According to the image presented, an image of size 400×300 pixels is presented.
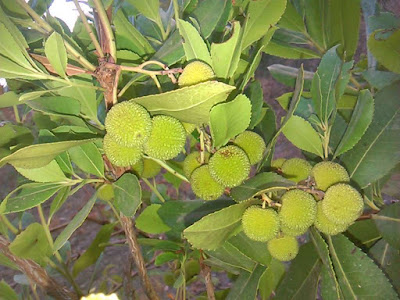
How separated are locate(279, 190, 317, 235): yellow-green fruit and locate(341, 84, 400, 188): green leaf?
0.16 metres

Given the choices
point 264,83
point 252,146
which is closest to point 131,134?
point 252,146

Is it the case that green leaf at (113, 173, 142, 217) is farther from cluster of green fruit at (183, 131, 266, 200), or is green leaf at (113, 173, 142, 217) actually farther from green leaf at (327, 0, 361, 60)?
green leaf at (327, 0, 361, 60)

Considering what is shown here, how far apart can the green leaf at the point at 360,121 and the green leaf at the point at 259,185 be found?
0.52ft

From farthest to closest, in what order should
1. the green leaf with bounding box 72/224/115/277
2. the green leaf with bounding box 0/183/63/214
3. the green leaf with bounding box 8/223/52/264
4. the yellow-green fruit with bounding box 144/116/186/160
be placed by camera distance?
the green leaf with bounding box 72/224/115/277 < the green leaf with bounding box 8/223/52/264 < the green leaf with bounding box 0/183/63/214 < the yellow-green fruit with bounding box 144/116/186/160

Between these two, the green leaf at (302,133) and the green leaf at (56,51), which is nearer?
the green leaf at (56,51)

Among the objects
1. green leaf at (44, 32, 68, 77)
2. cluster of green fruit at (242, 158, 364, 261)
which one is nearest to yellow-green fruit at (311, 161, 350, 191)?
cluster of green fruit at (242, 158, 364, 261)

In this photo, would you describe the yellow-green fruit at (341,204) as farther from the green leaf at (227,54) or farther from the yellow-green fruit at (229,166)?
the green leaf at (227,54)

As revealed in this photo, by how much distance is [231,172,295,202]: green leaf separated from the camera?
739 mm

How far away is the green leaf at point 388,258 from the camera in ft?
3.01

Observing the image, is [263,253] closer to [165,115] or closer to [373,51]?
[165,115]

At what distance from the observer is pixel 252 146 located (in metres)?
0.78

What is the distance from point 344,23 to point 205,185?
0.52 metres

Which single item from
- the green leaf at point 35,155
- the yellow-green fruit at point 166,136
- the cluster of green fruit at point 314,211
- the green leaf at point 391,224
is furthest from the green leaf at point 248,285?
the green leaf at point 35,155

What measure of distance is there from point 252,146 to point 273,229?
0.49 ft
